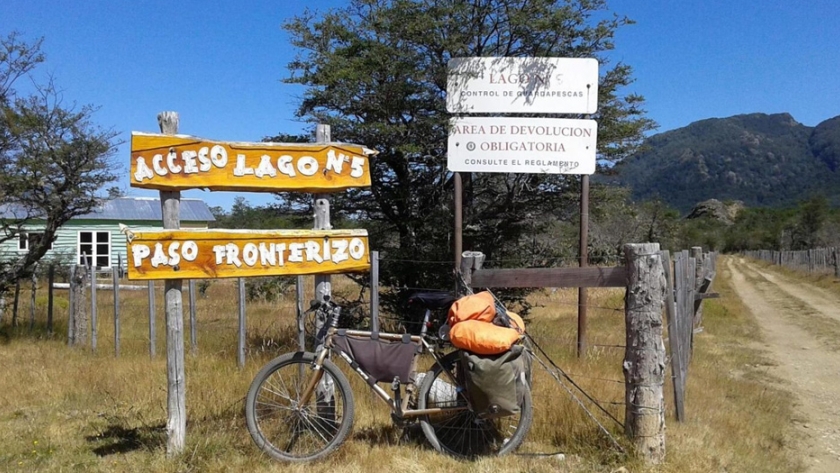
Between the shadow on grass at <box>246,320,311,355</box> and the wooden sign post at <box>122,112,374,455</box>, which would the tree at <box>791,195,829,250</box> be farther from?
the wooden sign post at <box>122,112,374,455</box>

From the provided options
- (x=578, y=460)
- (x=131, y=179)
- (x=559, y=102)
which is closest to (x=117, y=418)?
(x=131, y=179)

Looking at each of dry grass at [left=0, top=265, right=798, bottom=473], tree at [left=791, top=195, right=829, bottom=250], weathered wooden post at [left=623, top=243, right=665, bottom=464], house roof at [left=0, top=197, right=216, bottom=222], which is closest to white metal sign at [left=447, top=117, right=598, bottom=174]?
dry grass at [left=0, top=265, right=798, bottom=473]

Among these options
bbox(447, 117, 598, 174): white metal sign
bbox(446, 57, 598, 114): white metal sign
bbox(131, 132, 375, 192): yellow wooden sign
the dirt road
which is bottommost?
the dirt road

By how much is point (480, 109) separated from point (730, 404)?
4131 mm

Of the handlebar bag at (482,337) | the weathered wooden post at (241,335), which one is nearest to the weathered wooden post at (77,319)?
the weathered wooden post at (241,335)

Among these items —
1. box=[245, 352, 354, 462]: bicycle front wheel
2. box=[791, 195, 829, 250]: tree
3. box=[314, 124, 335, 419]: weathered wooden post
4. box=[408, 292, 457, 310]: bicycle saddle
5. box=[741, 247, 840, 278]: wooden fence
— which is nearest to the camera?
box=[245, 352, 354, 462]: bicycle front wheel

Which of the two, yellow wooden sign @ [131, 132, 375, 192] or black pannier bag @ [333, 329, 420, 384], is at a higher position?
yellow wooden sign @ [131, 132, 375, 192]

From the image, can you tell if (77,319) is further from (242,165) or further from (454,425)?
(454,425)

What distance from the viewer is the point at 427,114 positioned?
27.8 feet

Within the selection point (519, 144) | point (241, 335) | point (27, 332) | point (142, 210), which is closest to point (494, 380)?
point (519, 144)

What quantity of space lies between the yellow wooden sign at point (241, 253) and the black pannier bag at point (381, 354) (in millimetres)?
616

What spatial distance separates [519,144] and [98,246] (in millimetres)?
30239

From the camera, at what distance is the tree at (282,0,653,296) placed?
819 cm

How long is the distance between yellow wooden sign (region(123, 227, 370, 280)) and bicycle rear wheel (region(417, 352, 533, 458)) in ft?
3.55
